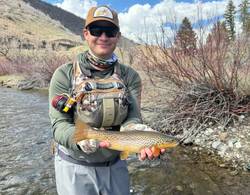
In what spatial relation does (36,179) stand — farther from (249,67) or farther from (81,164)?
(249,67)

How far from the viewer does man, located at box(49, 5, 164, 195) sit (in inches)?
80.7

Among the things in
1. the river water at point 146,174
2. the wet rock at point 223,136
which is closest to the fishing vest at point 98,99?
the river water at point 146,174

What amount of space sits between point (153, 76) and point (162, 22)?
178 centimetres

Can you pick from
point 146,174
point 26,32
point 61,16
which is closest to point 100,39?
point 146,174

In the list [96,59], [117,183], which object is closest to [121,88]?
[96,59]

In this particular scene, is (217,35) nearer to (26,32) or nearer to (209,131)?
(209,131)

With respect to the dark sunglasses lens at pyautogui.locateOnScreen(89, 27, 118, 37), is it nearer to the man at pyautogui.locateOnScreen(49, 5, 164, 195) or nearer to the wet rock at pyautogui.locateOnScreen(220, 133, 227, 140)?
the man at pyautogui.locateOnScreen(49, 5, 164, 195)

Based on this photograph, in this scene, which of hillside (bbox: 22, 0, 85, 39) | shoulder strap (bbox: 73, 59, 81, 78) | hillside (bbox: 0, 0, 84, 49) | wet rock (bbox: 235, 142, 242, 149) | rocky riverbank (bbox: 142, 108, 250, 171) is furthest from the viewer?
hillside (bbox: 22, 0, 85, 39)

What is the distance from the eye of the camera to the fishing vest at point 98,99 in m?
2.06

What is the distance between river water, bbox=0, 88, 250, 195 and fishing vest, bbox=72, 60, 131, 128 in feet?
7.43

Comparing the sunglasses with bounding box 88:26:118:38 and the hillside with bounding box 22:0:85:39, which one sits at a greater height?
the hillside with bounding box 22:0:85:39

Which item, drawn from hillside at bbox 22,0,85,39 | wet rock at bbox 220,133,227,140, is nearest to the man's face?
wet rock at bbox 220,133,227,140

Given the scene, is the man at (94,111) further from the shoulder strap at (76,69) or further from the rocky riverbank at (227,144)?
the rocky riverbank at (227,144)

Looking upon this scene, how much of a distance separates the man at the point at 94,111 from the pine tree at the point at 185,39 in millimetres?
3652
